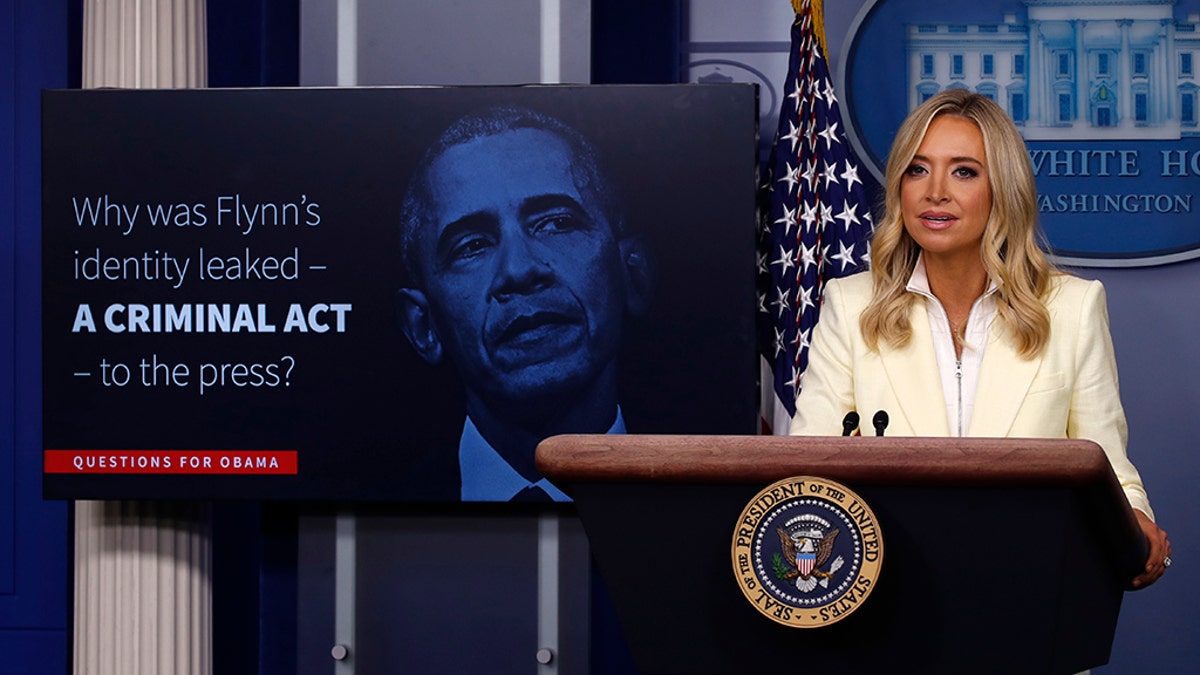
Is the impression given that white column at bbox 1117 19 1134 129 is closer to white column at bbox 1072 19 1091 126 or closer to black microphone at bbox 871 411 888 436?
white column at bbox 1072 19 1091 126

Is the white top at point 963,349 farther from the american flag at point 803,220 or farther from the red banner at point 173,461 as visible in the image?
the red banner at point 173,461

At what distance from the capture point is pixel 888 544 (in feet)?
3.91

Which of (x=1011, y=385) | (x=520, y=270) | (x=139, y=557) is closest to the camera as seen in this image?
(x=1011, y=385)

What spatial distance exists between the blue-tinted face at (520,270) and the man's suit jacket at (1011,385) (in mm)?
1253

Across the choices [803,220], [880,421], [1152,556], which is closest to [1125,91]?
[803,220]

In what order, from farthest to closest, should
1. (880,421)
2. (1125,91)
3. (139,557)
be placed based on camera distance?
(1125,91) < (139,557) < (880,421)

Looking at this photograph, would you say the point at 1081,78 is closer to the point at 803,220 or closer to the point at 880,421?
the point at 803,220

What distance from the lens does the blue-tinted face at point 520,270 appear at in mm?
3092

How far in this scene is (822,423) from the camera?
188 centimetres

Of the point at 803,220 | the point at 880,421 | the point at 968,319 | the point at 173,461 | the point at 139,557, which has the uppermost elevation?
the point at 803,220

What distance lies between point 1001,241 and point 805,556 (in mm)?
834

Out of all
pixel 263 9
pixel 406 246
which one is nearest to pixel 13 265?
pixel 263 9

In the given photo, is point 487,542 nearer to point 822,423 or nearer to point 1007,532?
point 822,423

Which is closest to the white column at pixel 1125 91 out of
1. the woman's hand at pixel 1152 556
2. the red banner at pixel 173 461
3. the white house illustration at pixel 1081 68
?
the white house illustration at pixel 1081 68
